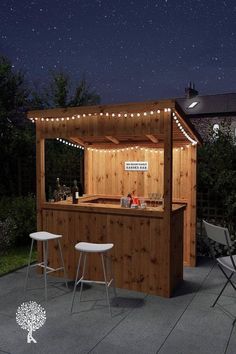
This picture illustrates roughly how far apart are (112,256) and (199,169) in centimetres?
231

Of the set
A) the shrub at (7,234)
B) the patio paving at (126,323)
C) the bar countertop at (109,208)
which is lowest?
the patio paving at (126,323)

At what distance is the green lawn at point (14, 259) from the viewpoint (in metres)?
5.23

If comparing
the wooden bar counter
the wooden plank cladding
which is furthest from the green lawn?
the wooden plank cladding

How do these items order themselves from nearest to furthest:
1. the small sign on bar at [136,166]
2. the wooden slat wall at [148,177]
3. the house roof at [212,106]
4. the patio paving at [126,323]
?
the patio paving at [126,323]
the wooden slat wall at [148,177]
the small sign on bar at [136,166]
the house roof at [212,106]

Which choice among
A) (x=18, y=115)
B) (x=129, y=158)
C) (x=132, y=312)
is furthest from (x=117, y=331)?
(x=18, y=115)

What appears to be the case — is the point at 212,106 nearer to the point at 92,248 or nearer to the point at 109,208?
the point at 109,208

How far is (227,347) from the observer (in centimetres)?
291

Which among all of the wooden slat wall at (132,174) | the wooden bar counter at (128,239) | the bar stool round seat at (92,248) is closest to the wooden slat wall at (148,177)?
the wooden slat wall at (132,174)

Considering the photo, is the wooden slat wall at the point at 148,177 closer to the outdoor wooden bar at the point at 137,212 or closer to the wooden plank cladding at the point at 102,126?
the outdoor wooden bar at the point at 137,212

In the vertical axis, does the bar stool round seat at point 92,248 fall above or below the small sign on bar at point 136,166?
below

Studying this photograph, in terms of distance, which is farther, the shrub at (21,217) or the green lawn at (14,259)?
the shrub at (21,217)

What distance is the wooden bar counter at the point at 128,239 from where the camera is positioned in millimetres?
Answer: 4141

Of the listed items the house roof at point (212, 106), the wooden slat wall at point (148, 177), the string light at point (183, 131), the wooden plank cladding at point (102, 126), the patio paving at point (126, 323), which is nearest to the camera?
the patio paving at point (126, 323)

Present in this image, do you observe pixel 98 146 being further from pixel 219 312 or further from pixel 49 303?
pixel 219 312
